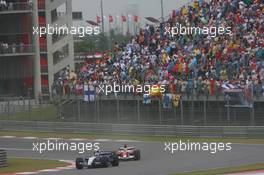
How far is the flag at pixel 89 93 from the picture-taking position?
3456 centimetres

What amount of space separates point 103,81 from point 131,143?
18.0 feet

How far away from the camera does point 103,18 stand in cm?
4553

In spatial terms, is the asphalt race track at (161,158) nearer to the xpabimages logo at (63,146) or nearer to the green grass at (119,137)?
the xpabimages logo at (63,146)

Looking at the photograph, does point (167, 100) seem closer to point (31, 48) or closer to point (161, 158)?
point (161, 158)

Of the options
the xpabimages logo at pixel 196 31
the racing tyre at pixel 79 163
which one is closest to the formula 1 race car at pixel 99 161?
the racing tyre at pixel 79 163

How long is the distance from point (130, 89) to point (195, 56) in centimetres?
335

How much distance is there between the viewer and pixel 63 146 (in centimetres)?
3155

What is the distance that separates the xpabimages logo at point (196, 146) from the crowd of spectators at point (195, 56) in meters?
2.16

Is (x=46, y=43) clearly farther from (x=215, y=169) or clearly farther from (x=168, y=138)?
(x=215, y=169)

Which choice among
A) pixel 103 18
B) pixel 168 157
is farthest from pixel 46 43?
pixel 168 157

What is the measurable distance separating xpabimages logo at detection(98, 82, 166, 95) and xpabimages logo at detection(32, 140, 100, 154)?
3.09m

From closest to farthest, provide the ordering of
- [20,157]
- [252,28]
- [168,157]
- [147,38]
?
[168,157], [20,157], [252,28], [147,38]

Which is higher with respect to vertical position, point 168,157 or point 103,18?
point 103,18

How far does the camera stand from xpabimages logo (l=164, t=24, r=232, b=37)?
32.3m
